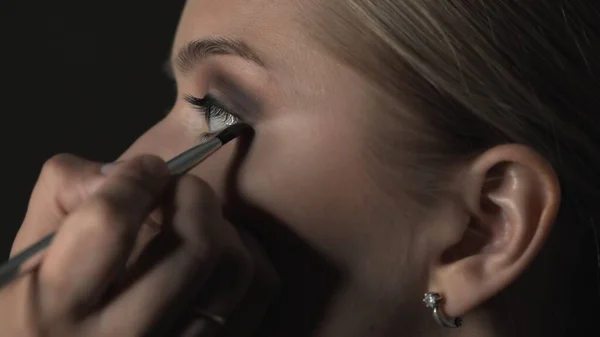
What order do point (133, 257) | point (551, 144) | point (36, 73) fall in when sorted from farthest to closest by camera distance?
point (36, 73) < point (551, 144) < point (133, 257)

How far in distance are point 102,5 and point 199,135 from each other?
59 cm

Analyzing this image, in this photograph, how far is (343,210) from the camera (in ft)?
2.14

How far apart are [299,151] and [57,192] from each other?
20 centimetres

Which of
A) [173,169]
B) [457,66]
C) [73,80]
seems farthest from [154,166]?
[73,80]

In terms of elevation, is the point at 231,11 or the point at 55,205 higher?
the point at 231,11

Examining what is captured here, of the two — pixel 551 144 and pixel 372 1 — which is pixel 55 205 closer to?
pixel 372 1

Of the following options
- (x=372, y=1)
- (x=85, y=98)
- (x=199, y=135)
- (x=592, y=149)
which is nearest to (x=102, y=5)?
(x=85, y=98)

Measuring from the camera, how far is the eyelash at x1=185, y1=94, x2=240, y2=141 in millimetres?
701

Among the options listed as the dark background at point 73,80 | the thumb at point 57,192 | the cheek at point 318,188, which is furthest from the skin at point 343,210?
the dark background at point 73,80

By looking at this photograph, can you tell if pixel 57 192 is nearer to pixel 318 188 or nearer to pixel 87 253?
pixel 87 253

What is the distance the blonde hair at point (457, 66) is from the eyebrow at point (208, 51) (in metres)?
0.06

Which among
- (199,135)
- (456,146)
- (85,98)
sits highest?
(456,146)

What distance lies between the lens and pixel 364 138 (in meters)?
0.65

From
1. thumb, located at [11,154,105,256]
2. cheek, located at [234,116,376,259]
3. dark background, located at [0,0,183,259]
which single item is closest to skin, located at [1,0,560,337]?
cheek, located at [234,116,376,259]
